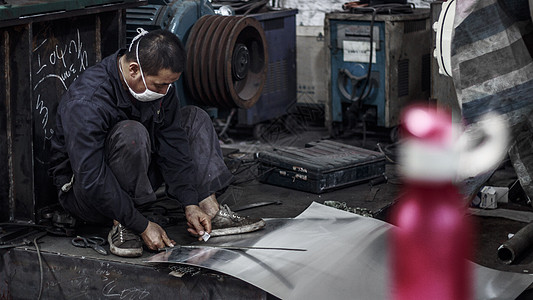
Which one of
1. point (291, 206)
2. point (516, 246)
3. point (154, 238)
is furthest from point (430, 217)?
point (154, 238)

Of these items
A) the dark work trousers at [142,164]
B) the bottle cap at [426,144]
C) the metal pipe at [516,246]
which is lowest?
the metal pipe at [516,246]

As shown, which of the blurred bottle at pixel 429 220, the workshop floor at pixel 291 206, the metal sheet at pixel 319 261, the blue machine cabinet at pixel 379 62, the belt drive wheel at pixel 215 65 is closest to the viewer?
the metal sheet at pixel 319 261

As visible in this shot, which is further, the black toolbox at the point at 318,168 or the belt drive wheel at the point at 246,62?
the belt drive wheel at the point at 246,62

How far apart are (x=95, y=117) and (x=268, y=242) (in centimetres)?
86

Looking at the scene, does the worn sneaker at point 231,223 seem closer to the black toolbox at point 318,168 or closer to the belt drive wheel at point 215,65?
the black toolbox at point 318,168

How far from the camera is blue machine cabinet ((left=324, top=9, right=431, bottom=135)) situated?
19.1 ft

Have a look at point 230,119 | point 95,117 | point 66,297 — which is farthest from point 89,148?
A: point 230,119

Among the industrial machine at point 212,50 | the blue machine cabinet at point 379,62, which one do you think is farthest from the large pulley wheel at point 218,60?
the blue machine cabinet at point 379,62

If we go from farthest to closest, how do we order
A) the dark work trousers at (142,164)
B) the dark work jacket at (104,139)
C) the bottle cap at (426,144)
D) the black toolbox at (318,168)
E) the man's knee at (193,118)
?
the bottle cap at (426,144) < the black toolbox at (318,168) < the man's knee at (193,118) < the dark work trousers at (142,164) < the dark work jacket at (104,139)

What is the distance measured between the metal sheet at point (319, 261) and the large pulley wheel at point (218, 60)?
1.25 meters

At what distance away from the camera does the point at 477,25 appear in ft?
9.25

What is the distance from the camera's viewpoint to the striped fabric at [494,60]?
2820 millimetres

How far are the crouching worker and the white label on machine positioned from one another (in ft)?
8.04

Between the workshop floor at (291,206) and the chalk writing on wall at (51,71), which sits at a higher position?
the chalk writing on wall at (51,71)
